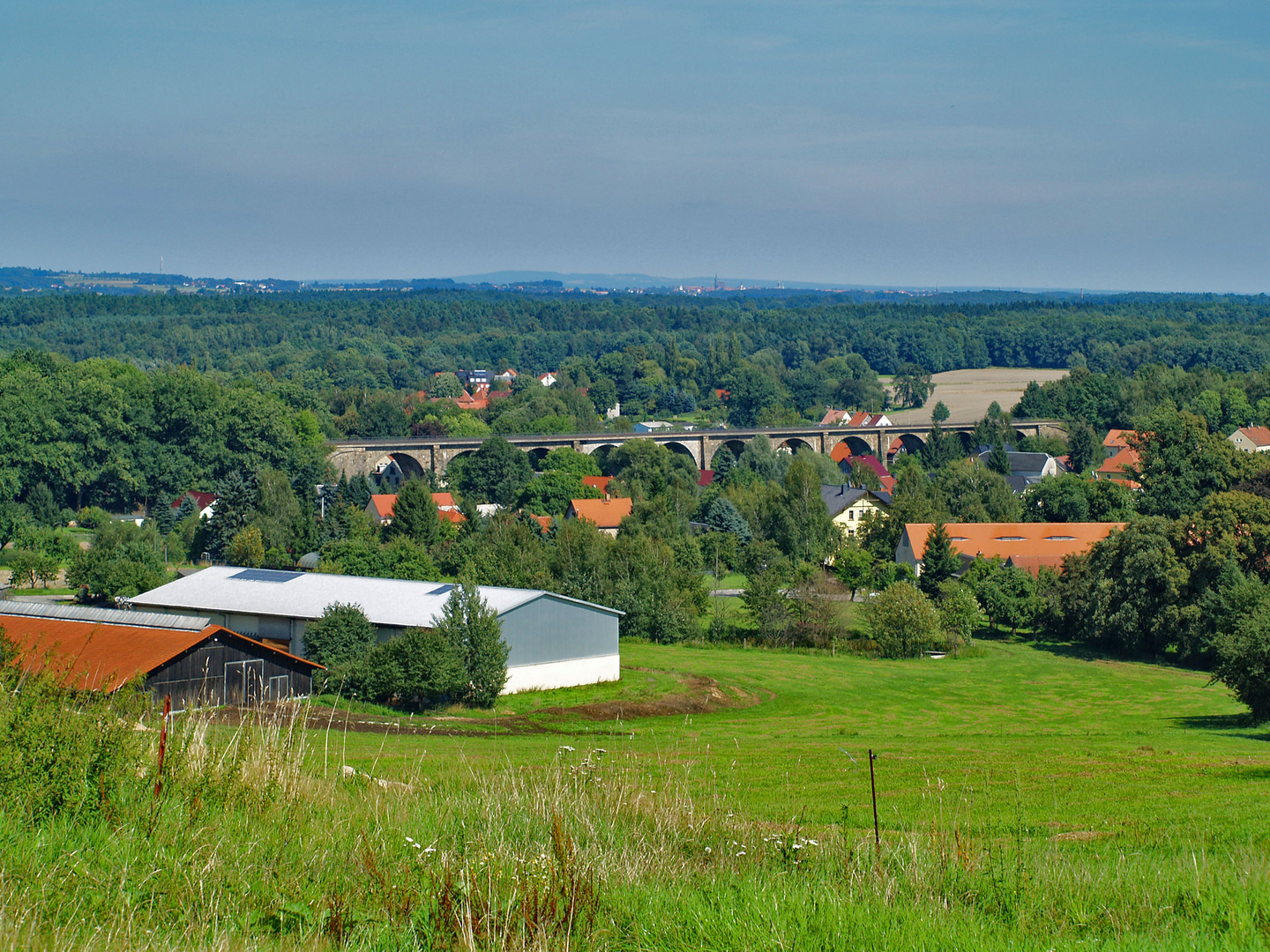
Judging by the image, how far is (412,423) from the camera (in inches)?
4847

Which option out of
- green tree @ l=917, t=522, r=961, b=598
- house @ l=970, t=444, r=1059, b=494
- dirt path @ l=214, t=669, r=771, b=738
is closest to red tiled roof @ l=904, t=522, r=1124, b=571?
green tree @ l=917, t=522, r=961, b=598

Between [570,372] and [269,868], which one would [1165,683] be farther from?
[570,372]

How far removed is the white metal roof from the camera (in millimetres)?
36156

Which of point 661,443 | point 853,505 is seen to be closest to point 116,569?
point 853,505

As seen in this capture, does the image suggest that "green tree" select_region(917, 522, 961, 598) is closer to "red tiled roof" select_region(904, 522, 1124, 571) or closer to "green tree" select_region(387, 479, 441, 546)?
"red tiled roof" select_region(904, 522, 1124, 571)

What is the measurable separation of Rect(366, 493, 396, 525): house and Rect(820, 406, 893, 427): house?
61245 millimetres

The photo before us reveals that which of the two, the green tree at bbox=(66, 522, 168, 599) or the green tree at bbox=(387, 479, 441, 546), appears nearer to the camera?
the green tree at bbox=(66, 522, 168, 599)

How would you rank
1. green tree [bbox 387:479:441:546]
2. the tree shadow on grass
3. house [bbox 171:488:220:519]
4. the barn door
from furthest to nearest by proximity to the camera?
1. house [bbox 171:488:220:519]
2. green tree [bbox 387:479:441:546]
3. the barn door
4. the tree shadow on grass

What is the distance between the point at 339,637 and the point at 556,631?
6477 millimetres

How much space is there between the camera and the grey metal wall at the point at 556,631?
115ft

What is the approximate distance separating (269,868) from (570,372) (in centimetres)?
17814

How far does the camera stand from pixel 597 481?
92.1 m

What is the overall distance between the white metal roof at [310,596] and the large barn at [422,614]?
29 mm

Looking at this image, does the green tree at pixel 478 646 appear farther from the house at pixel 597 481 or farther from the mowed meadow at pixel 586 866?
the house at pixel 597 481
